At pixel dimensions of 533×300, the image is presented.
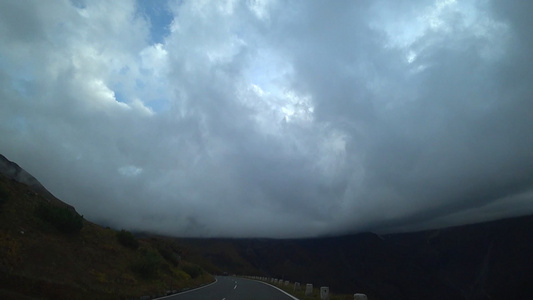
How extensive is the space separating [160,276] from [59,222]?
31.3 ft

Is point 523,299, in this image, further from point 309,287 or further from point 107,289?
point 107,289

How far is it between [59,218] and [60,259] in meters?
5.98

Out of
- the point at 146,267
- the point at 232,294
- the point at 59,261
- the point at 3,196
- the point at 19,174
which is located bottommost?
the point at 232,294

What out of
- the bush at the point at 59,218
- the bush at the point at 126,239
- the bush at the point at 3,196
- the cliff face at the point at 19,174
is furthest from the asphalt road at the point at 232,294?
the cliff face at the point at 19,174

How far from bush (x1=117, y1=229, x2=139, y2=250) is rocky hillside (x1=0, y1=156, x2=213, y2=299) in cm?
108

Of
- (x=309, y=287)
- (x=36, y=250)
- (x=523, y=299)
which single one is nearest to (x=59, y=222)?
(x=36, y=250)

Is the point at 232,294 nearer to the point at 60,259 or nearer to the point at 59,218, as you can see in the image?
the point at 60,259

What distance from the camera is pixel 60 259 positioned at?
2053cm

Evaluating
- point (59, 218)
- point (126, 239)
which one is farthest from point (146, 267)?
point (126, 239)

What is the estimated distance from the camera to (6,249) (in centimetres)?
1780

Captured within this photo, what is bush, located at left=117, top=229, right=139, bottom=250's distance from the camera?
34531 millimetres

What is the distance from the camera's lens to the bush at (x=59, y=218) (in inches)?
996

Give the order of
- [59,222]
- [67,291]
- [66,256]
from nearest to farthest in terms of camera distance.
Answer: [67,291] < [66,256] < [59,222]

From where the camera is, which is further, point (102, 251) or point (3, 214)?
point (102, 251)
